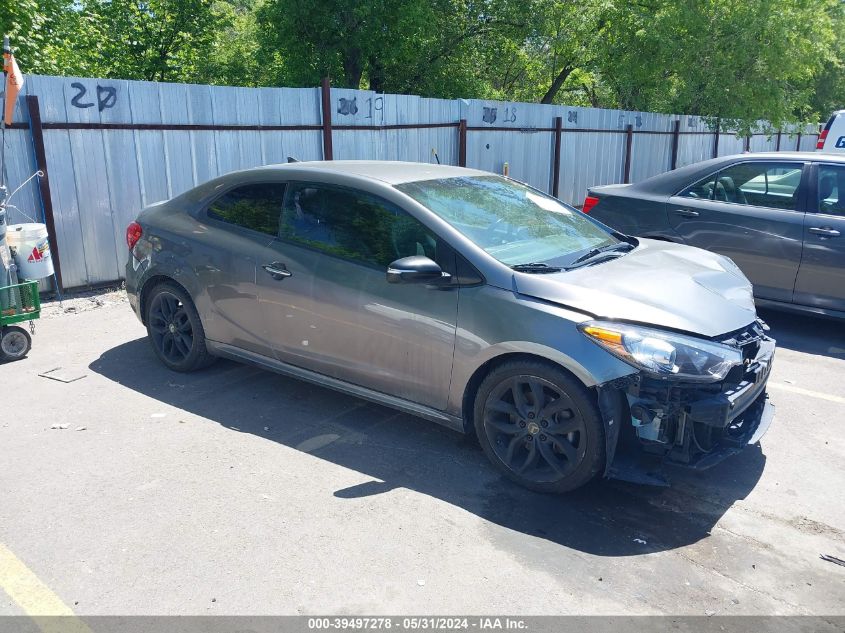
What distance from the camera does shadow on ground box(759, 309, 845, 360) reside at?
6.53 m

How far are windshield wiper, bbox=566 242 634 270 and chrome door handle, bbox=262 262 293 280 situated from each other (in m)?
1.76

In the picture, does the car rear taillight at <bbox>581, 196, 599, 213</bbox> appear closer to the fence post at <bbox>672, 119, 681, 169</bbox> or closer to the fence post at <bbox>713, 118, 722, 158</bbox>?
the fence post at <bbox>672, 119, 681, 169</bbox>

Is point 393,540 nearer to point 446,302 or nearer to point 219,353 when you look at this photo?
point 446,302

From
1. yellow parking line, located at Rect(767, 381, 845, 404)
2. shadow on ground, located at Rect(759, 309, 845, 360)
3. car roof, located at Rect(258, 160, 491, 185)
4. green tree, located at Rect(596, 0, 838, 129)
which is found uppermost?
green tree, located at Rect(596, 0, 838, 129)

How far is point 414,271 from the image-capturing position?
3.93 m

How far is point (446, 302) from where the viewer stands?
13.3ft

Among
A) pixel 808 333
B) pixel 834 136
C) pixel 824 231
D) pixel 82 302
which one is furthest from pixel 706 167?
pixel 834 136

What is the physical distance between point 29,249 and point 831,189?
6.82 m

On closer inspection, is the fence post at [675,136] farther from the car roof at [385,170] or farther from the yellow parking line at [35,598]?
the yellow parking line at [35,598]

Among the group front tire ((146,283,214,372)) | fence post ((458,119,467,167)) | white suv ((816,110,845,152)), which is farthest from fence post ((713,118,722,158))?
front tire ((146,283,214,372))

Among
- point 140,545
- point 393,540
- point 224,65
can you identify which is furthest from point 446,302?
point 224,65

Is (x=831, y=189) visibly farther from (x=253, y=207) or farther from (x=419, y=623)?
(x=419, y=623)

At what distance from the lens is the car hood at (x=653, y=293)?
12.2 feet

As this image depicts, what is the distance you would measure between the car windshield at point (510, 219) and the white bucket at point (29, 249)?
3.24 metres
